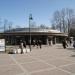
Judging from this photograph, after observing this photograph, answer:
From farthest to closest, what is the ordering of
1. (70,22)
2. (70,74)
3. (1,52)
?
1. (70,22)
2. (1,52)
3. (70,74)

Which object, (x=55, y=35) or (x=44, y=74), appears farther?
(x=55, y=35)

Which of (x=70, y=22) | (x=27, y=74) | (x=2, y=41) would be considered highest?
(x=70, y=22)

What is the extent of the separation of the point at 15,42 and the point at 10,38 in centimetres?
252

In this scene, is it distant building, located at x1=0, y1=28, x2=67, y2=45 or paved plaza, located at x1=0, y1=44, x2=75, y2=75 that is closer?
paved plaza, located at x1=0, y1=44, x2=75, y2=75

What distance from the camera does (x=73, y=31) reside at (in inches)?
3302

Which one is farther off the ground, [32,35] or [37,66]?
[32,35]

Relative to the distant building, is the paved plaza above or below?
below

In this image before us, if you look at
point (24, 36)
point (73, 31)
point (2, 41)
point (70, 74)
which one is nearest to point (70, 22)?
point (73, 31)

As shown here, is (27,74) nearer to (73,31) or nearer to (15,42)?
(15,42)

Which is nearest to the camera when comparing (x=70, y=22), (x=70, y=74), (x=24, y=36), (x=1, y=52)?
(x=70, y=74)

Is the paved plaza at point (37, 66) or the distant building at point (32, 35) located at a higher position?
the distant building at point (32, 35)

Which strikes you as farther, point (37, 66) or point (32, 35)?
point (32, 35)

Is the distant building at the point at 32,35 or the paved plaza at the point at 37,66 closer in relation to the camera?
the paved plaza at the point at 37,66

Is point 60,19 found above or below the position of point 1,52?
above
